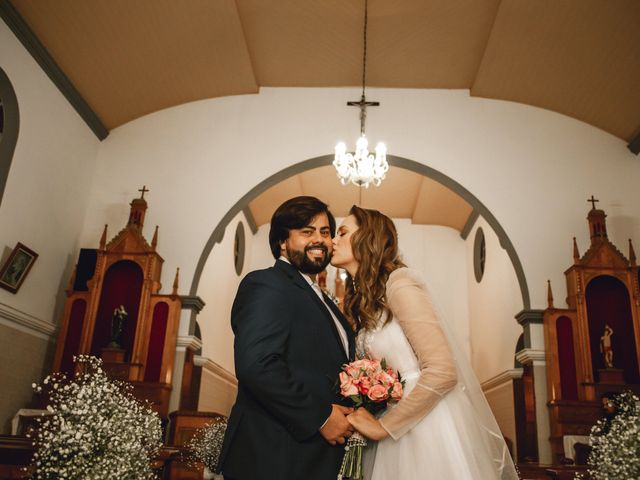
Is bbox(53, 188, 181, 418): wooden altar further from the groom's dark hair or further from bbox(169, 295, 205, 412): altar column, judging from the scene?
the groom's dark hair

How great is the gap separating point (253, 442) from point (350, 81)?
6.81 metres

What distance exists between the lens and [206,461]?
550 centimetres

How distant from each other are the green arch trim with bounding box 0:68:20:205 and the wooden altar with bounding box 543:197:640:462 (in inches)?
243

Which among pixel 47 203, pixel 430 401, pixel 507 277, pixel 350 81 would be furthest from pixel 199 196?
pixel 430 401

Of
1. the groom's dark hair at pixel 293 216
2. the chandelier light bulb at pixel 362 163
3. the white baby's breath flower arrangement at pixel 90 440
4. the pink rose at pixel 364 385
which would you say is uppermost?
the chandelier light bulb at pixel 362 163

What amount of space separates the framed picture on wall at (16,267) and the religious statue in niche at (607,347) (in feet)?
21.2

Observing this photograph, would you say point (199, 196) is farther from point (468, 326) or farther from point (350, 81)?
point (468, 326)

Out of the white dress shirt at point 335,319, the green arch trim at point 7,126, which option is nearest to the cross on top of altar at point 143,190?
the green arch trim at point 7,126

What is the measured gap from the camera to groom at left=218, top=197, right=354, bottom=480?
2.37 meters

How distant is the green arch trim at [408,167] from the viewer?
7729mm

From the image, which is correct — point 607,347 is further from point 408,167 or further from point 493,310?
point 493,310

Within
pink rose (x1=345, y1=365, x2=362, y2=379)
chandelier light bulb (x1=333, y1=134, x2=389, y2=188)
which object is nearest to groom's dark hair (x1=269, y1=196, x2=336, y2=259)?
pink rose (x1=345, y1=365, x2=362, y2=379)

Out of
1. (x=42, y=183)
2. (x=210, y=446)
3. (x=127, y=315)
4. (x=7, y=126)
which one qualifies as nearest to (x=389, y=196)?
(x=127, y=315)

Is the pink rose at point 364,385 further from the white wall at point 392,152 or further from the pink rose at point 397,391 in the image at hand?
the white wall at point 392,152
